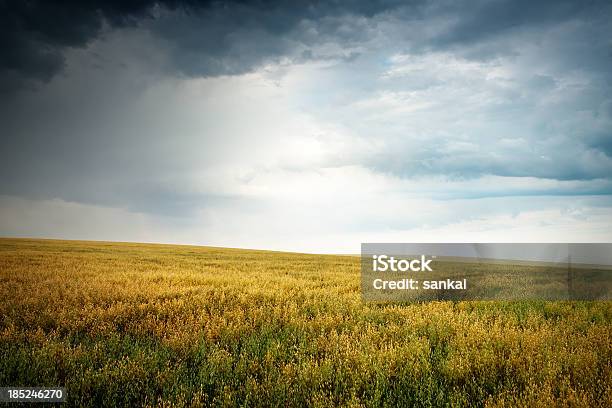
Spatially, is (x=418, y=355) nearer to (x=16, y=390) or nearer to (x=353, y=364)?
(x=353, y=364)

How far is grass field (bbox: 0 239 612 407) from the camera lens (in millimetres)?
5074

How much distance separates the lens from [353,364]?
588cm

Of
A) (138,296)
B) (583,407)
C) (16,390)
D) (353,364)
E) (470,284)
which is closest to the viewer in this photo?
(583,407)

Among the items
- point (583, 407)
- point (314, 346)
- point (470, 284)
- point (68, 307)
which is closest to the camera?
point (583, 407)

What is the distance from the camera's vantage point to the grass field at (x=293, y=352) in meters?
5.07

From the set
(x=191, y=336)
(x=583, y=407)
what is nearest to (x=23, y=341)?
(x=191, y=336)

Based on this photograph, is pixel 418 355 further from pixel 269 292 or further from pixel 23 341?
pixel 23 341

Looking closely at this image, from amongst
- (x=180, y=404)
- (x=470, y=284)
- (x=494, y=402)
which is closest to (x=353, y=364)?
(x=494, y=402)

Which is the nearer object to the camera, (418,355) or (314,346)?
(418,355)

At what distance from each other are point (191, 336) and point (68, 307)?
13.0 ft

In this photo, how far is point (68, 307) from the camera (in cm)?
887

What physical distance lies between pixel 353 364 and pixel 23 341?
6291mm

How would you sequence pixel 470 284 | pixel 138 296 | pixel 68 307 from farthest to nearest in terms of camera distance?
1. pixel 470 284
2. pixel 138 296
3. pixel 68 307

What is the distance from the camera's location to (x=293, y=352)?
21.4 ft
